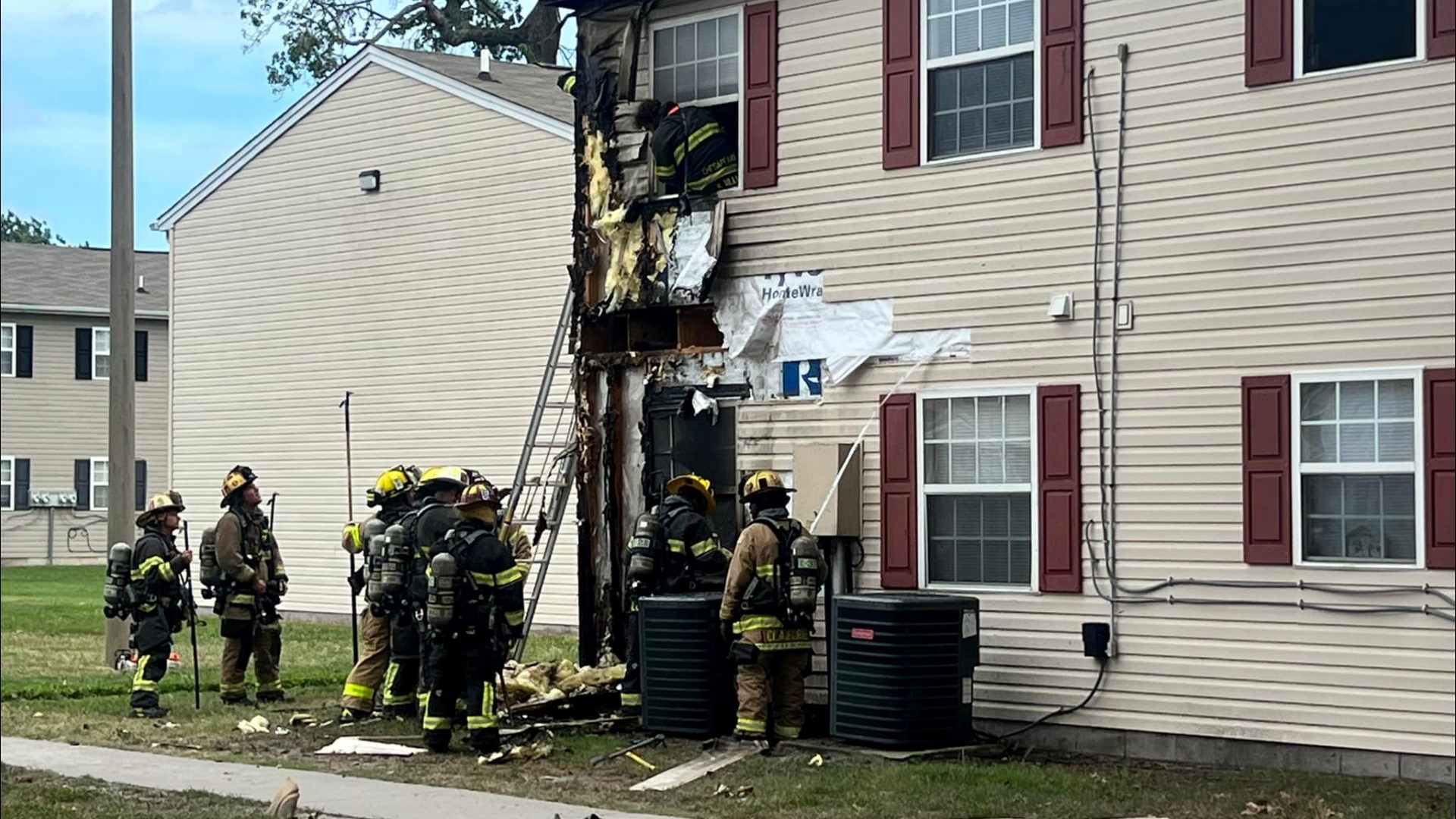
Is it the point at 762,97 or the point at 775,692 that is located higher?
the point at 762,97

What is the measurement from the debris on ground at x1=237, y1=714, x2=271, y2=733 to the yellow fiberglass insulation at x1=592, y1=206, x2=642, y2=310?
14.6 feet

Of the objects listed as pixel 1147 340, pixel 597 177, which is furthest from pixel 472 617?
pixel 1147 340

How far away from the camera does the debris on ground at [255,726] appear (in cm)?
1482

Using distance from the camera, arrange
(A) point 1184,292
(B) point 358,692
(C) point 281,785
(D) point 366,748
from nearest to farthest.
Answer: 1. (C) point 281,785
2. (A) point 1184,292
3. (D) point 366,748
4. (B) point 358,692

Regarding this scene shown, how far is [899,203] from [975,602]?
3129mm

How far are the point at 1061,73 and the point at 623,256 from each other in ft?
14.7

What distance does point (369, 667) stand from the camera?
51.1 ft

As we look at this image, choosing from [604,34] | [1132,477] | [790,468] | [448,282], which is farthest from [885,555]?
[448,282]

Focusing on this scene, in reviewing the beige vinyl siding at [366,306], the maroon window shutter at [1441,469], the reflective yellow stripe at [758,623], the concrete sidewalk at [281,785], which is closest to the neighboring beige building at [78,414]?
the beige vinyl siding at [366,306]

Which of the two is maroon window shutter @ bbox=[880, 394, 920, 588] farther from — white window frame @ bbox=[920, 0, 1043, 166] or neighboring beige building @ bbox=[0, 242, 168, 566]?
neighboring beige building @ bbox=[0, 242, 168, 566]

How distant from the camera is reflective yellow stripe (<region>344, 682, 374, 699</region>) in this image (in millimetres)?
15438

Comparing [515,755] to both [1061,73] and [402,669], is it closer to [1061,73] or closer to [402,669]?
[402,669]

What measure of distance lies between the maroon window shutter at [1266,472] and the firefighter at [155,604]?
30.0ft

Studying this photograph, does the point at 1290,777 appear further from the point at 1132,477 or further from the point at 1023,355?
the point at 1023,355
